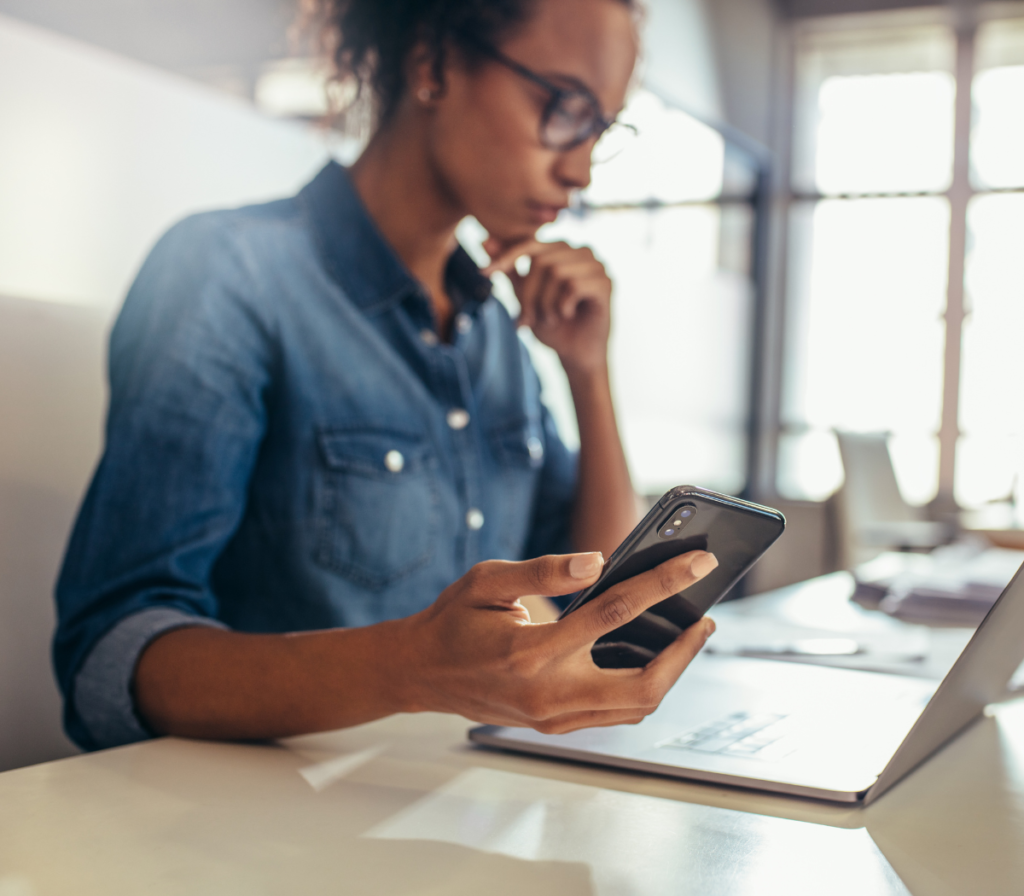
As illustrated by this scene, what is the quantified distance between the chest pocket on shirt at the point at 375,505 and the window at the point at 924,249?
13.7 ft

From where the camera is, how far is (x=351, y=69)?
122cm

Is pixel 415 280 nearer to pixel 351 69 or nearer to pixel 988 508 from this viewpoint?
pixel 351 69

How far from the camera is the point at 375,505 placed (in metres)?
0.98

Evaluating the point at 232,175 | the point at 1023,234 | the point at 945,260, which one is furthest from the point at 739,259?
the point at 232,175

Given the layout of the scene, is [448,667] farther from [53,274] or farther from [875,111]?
[875,111]

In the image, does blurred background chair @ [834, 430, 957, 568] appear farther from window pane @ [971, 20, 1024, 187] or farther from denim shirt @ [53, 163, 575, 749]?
window pane @ [971, 20, 1024, 187]

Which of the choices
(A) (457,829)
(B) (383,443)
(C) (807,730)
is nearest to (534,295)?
(B) (383,443)

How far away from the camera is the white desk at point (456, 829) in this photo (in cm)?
45

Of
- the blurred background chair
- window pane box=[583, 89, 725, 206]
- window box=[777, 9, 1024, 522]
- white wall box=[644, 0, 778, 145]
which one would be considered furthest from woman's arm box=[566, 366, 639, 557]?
window box=[777, 9, 1024, 522]

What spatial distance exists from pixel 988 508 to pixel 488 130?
14.7 feet

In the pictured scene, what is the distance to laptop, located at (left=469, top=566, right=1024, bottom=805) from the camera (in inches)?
22.4

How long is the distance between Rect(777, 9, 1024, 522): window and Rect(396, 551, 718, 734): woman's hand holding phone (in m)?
4.56

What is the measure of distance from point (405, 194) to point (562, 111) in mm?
208

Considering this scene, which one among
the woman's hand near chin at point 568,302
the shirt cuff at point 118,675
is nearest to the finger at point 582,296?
the woman's hand near chin at point 568,302
